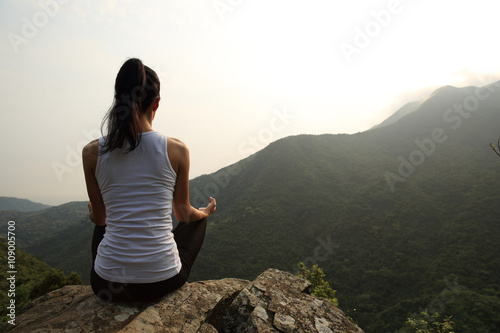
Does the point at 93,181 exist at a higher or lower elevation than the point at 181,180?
higher

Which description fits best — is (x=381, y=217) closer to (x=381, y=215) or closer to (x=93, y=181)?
(x=381, y=215)

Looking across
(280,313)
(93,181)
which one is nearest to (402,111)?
(280,313)

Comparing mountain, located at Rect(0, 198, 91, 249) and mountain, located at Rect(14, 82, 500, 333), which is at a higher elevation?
mountain, located at Rect(0, 198, 91, 249)

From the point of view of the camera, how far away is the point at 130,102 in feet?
6.61

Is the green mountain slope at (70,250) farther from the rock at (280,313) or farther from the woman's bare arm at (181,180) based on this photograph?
the woman's bare arm at (181,180)

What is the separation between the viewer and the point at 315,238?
1902 inches

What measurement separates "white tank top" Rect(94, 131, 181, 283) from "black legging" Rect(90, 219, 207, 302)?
15 cm

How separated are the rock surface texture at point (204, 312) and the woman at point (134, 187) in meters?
0.19

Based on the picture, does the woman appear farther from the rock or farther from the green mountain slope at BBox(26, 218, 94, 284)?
the green mountain slope at BBox(26, 218, 94, 284)

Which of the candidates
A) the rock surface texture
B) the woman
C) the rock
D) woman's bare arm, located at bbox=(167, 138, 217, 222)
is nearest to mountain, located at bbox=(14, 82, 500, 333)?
the rock

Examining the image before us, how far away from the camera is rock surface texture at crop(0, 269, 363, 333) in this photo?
2.03 meters

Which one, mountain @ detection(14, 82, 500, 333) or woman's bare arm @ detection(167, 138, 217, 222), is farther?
mountain @ detection(14, 82, 500, 333)

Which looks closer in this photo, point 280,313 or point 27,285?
point 280,313

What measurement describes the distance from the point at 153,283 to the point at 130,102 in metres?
1.56
